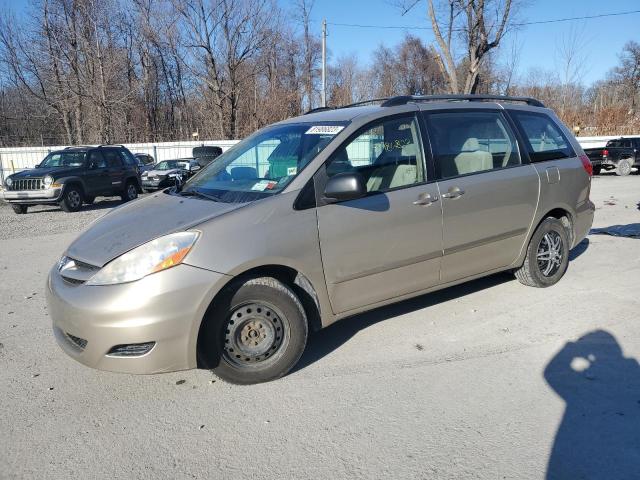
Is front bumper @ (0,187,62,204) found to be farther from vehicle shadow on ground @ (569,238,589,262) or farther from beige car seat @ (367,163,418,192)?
vehicle shadow on ground @ (569,238,589,262)

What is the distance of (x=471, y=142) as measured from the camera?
4.48 metres

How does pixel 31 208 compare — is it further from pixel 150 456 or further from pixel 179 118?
pixel 179 118

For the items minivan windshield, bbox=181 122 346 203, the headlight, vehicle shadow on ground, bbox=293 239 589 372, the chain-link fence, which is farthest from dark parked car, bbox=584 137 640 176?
the headlight

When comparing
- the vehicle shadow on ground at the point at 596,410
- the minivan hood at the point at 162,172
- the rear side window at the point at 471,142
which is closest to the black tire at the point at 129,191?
the minivan hood at the point at 162,172

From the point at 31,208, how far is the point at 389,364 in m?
14.4

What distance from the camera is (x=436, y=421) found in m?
2.92

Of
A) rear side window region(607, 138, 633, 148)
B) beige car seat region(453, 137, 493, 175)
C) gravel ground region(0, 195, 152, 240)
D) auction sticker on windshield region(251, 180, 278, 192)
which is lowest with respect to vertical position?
gravel ground region(0, 195, 152, 240)

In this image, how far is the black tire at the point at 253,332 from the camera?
10.4 ft

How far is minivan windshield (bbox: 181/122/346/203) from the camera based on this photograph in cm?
360

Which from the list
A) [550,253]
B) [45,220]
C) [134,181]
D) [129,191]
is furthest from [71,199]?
[550,253]

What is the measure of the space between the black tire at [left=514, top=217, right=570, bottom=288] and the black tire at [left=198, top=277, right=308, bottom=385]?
9.01 feet

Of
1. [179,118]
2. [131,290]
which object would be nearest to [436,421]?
[131,290]

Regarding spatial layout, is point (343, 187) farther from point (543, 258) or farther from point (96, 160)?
point (96, 160)

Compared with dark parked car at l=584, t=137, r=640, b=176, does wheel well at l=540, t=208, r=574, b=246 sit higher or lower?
lower
